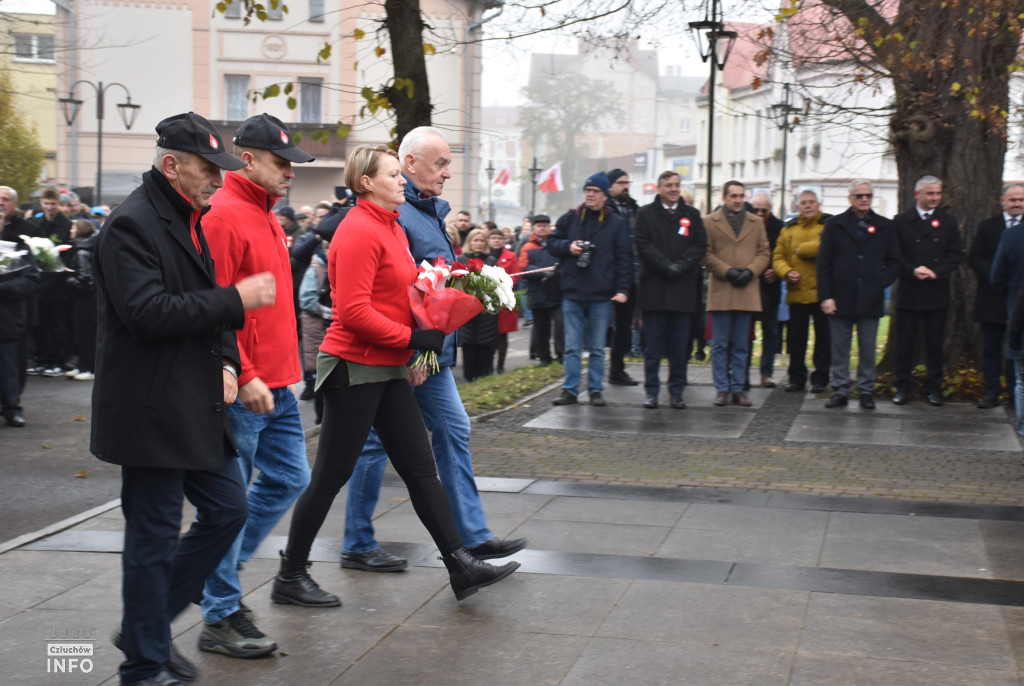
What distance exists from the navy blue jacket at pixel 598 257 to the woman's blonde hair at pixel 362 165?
5.95m

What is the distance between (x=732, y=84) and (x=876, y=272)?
6321cm

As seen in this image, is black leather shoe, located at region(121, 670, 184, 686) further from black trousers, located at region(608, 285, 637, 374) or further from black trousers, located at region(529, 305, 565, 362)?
black trousers, located at region(529, 305, 565, 362)

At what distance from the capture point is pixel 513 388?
12.2 m

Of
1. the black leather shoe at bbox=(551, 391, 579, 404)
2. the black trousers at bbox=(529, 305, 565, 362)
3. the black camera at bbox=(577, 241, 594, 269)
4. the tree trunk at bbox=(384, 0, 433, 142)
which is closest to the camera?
the tree trunk at bbox=(384, 0, 433, 142)

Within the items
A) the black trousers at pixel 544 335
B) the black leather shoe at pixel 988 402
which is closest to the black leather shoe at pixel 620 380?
the black trousers at pixel 544 335

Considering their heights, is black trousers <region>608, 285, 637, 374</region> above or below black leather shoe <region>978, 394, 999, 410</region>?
above

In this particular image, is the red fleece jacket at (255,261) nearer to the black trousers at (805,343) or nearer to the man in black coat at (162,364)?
the man in black coat at (162,364)

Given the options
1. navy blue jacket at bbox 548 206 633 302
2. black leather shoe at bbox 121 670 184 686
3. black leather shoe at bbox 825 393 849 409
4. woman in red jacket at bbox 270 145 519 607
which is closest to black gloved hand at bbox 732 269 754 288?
navy blue jacket at bbox 548 206 633 302

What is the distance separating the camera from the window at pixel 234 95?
40.3 meters

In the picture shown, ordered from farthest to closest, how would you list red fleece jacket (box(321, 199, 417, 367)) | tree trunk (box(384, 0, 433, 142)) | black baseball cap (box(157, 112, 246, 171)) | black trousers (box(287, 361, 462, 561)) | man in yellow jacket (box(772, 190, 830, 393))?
man in yellow jacket (box(772, 190, 830, 393))
tree trunk (box(384, 0, 433, 142))
black trousers (box(287, 361, 462, 561))
red fleece jacket (box(321, 199, 417, 367))
black baseball cap (box(157, 112, 246, 171))

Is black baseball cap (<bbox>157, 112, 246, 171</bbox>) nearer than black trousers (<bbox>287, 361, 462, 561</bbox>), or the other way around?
black baseball cap (<bbox>157, 112, 246, 171</bbox>)

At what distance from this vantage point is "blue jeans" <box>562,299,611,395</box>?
438 inches

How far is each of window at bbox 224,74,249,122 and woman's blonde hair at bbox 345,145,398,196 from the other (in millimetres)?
36823

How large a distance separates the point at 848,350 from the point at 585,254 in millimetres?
2693
